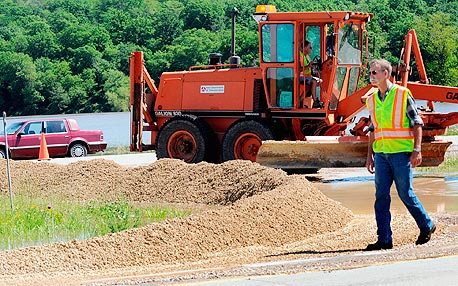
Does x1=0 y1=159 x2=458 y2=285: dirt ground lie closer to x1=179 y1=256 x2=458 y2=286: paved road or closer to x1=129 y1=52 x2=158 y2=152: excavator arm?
x1=179 y1=256 x2=458 y2=286: paved road

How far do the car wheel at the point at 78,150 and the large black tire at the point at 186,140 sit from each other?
9.93m

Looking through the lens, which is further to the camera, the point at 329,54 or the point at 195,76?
the point at 195,76

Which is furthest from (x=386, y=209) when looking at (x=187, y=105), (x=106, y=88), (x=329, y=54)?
(x=106, y=88)

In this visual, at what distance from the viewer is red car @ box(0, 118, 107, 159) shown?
104ft

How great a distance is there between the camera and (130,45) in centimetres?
7794

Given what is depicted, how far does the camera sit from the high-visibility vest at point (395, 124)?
10594 mm

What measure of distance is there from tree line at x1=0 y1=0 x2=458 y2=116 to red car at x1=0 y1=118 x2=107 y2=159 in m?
27.2

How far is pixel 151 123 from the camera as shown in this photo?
23547mm

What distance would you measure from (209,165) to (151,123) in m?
6.09

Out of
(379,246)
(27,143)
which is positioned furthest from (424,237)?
(27,143)

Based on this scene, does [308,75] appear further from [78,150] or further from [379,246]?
[78,150]

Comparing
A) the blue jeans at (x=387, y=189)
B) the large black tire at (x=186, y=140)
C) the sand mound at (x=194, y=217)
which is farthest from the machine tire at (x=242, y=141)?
the blue jeans at (x=387, y=189)

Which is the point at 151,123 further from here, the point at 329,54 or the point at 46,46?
the point at 46,46

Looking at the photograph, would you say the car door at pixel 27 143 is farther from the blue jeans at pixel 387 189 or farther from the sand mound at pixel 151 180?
the blue jeans at pixel 387 189
